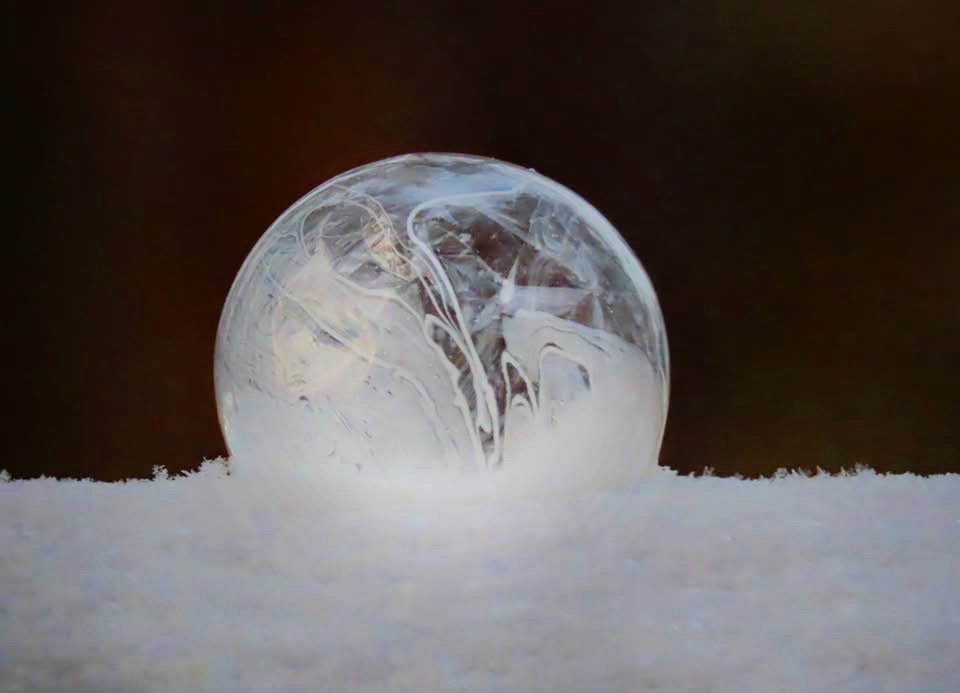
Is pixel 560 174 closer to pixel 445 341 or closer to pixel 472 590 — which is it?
pixel 445 341

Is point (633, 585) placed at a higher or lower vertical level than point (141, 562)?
lower

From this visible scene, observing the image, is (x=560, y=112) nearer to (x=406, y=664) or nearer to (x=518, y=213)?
(x=518, y=213)

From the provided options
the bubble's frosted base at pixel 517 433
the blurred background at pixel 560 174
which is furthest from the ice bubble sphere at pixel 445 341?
the blurred background at pixel 560 174

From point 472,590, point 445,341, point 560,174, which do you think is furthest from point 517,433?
point 560,174

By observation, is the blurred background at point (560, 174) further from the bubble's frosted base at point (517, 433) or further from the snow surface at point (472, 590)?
the bubble's frosted base at point (517, 433)

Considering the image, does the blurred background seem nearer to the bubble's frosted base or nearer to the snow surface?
the snow surface

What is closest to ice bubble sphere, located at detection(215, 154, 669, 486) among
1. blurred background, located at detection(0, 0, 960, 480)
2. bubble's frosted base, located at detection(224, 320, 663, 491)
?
bubble's frosted base, located at detection(224, 320, 663, 491)

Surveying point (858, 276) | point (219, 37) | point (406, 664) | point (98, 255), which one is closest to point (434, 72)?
point (219, 37)
